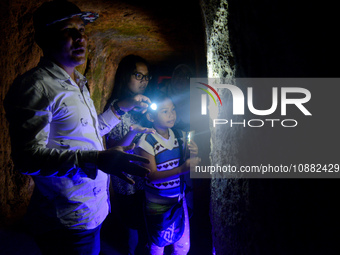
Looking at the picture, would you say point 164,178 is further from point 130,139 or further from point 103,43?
point 103,43

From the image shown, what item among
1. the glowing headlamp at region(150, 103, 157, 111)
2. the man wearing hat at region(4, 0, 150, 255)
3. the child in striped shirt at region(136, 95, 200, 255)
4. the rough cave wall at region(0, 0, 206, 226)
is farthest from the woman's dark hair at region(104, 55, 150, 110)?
the man wearing hat at region(4, 0, 150, 255)

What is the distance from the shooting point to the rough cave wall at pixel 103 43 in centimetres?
186

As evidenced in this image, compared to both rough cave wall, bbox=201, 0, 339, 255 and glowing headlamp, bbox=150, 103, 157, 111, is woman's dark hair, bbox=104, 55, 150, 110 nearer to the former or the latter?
glowing headlamp, bbox=150, 103, 157, 111

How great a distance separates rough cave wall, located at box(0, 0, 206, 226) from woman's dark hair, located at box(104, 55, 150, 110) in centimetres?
11

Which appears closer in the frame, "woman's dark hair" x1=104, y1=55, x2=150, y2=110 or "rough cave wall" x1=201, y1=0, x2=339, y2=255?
"rough cave wall" x1=201, y1=0, x2=339, y2=255

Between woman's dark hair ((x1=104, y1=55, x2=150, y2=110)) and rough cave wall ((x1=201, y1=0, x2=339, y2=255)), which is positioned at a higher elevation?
woman's dark hair ((x1=104, y1=55, x2=150, y2=110))

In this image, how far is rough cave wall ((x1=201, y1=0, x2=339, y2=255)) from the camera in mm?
521

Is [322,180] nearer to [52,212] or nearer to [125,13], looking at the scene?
[52,212]

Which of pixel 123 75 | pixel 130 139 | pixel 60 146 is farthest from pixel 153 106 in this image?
pixel 123 75

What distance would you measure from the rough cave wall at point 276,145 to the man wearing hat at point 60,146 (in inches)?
22.8

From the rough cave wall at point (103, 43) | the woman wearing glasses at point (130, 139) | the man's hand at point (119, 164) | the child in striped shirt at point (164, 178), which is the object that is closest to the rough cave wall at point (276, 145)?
the man's hand at point (119, 164)

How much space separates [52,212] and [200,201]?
2045 millimetres

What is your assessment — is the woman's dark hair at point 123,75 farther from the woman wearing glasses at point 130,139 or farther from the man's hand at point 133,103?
the man's hand at point 133,103

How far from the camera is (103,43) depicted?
10.9 ft
